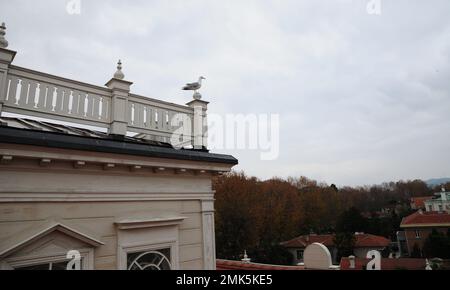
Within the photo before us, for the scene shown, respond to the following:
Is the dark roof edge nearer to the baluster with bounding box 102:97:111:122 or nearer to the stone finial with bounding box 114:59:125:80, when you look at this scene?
the baluster with bounding box 102:97:111:122

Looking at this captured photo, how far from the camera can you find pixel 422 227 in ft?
123

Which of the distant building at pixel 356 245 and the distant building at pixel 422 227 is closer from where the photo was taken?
the distant building at pixel 422 227

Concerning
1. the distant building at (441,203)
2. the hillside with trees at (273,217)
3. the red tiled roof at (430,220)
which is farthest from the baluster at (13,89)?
the distant building at (441,203)

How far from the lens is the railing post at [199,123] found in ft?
15.8

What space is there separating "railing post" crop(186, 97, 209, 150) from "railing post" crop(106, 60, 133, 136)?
3.76 feet

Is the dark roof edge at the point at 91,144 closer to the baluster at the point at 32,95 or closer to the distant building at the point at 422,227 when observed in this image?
the baluster at the point at 32,95

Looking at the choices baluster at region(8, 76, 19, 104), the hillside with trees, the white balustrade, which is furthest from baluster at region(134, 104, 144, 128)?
the hillside with trees

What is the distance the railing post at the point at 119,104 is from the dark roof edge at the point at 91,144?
1.44 feet

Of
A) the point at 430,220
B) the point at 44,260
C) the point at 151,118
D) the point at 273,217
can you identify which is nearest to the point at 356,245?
the point at 430,220

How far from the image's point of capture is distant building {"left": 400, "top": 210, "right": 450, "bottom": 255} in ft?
119

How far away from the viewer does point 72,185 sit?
3.35 m

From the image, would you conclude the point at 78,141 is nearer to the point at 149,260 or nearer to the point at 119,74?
the point at 119,74
